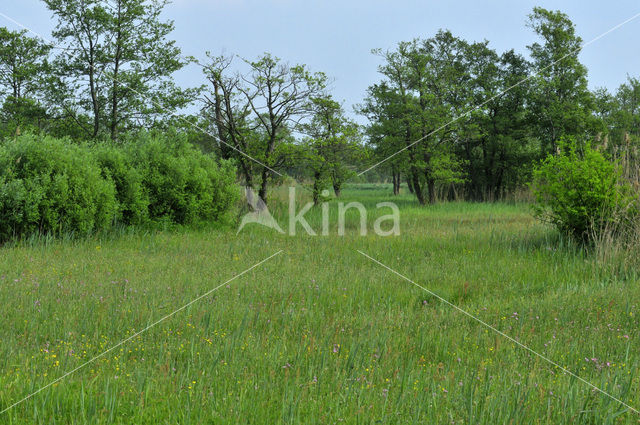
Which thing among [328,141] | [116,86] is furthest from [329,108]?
[116,86]

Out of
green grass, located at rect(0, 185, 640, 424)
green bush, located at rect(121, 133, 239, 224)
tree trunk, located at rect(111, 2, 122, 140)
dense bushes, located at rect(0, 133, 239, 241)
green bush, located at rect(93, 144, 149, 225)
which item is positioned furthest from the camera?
tree trunk, located at rect(111, 2, 122, 140)

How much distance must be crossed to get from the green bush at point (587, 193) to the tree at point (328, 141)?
8.34 meters

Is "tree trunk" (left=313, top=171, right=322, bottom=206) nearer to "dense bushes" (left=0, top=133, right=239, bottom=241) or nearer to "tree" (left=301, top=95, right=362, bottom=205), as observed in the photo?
"tree" (left=301, top=95, right=362, bottom=205)

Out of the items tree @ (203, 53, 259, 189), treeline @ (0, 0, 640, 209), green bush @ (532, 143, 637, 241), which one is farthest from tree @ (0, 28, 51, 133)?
green bush @ (532, 143, 637, 241)

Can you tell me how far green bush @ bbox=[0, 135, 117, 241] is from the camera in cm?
1002

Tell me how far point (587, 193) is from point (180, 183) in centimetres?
890

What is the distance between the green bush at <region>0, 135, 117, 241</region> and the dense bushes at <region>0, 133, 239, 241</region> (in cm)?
2

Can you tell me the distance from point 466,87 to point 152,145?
22.1 metres

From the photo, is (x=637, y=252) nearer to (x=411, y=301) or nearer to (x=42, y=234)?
(x=411, y=301)

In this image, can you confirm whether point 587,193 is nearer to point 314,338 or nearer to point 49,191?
point 314,338

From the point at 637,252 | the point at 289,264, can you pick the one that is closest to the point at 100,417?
the point at 289,264

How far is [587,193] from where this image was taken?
9.25m

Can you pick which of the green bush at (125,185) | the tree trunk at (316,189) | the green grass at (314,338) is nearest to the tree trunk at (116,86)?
the tree trunk at (316,189)

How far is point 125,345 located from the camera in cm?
441
